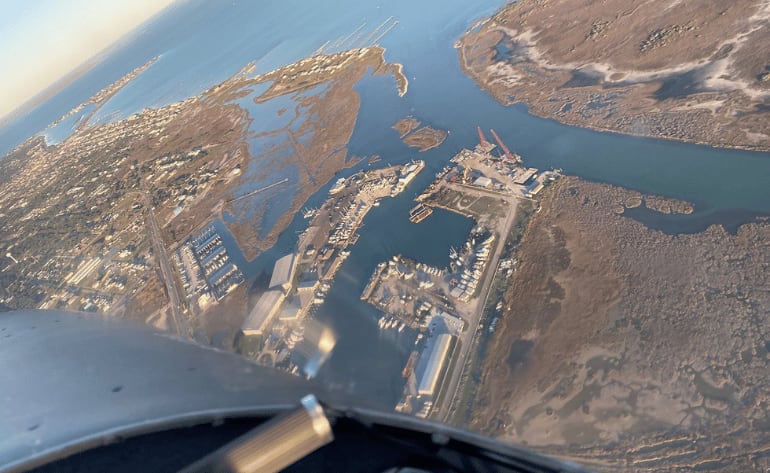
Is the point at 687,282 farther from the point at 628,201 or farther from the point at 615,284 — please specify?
the point at 628,201

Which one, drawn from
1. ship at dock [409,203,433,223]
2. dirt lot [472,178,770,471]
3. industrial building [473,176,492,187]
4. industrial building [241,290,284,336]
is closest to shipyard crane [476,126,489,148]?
industrial building [473,176,492,187]

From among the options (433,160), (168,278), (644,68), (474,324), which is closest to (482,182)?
Answer: (433,160)

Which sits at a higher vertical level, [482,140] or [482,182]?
[482,140]

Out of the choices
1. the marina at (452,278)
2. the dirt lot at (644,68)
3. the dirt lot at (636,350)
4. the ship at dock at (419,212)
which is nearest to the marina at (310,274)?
the marina at (452,278)

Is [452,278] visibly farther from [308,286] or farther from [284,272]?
[284,272]

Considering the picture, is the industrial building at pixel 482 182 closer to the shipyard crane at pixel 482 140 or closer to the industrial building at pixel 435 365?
the shipyard crane at pixel 482 140

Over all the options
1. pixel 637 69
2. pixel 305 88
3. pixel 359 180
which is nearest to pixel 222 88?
pixel 305 88

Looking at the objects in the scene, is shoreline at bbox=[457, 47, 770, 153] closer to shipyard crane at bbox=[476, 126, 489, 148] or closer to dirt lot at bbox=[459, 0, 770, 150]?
dirt lot at bbox=[459, 0, 770, 150]
